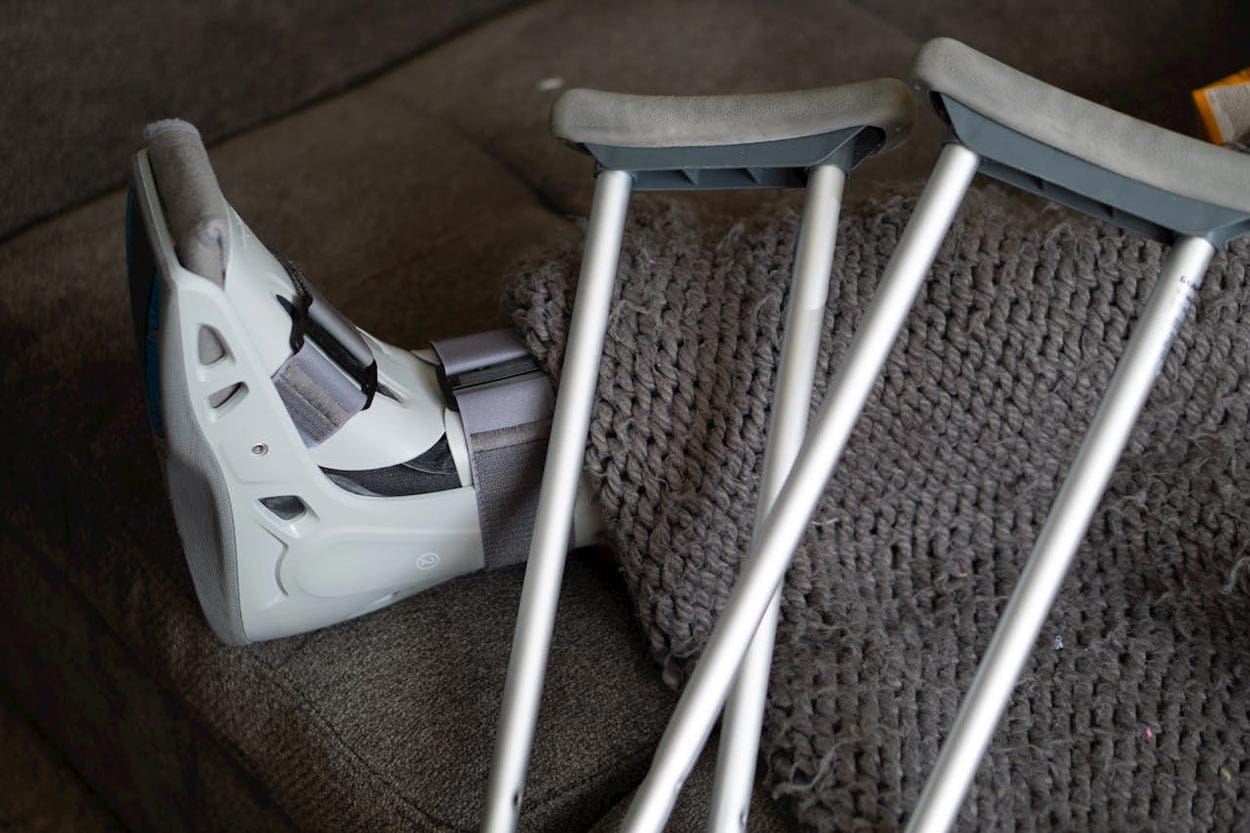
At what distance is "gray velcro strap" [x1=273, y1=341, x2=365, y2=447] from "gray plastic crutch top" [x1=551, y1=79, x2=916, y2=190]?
0.18m

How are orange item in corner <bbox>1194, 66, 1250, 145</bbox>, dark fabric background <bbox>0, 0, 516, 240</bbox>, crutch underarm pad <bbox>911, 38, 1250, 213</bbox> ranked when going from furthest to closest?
dark fabric background <bbox>0, 0, 516, 240</bbox> < orange item in corner <bbox>1194, 66, 1250, 145</bbox> < crutch underarm pad <bbox>911, 38, 1250, 213</bbox>

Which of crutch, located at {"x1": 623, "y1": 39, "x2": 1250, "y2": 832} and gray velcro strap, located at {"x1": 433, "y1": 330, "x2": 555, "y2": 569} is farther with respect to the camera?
gray velcro strap, located at {"x1": 433, "y1": 330, "x2": 555, "y2": 569}

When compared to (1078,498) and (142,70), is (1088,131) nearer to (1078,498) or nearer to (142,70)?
(1078,498)

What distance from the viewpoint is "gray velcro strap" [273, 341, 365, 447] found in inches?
24.4

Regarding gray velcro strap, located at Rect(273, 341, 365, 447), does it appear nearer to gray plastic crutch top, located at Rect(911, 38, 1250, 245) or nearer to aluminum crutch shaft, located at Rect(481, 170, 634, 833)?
aluminum crutch shaft, located at Rect(481, 170, 634, 833)

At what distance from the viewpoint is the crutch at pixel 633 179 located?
625 mm

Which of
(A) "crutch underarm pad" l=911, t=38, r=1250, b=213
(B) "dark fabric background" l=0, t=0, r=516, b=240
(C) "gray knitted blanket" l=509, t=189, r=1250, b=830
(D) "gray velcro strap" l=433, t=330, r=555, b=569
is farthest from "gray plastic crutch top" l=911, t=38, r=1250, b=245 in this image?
(B) "dark fabric background" l=0, t=0, r=516, b=240

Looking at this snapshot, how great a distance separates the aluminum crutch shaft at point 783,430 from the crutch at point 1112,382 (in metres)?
0.03

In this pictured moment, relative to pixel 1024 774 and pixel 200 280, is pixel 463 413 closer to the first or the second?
pixel 200 280

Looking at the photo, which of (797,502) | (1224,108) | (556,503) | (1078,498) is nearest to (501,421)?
(556,503)

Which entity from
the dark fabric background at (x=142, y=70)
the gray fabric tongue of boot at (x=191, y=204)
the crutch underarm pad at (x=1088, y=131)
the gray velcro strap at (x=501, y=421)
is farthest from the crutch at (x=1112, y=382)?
the dark fabric background at (x=142, y=70)

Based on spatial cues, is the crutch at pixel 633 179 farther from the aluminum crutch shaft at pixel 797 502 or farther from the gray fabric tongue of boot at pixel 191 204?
the gray fabric tongue of boot at pixel 191 204

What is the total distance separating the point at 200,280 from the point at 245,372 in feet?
0.18

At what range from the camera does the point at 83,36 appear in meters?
1.02
